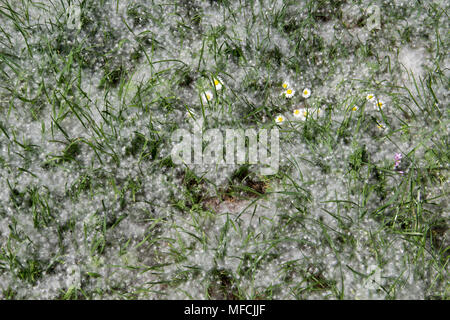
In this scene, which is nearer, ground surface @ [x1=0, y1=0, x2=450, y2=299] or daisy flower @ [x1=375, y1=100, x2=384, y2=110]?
ground surface @ [x1=0, y1=0, x2=450, y2=299]

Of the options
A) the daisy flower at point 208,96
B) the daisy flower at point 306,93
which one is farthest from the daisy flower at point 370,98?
the daisy flower at point 208,96

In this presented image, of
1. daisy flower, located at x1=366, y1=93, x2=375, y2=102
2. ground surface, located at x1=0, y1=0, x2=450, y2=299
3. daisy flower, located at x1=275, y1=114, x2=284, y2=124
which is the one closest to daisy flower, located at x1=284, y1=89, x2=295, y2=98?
ground surface, located at x1=0, y1=0, x2=450, y2=299

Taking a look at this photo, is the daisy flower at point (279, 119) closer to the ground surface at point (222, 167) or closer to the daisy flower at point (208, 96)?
the ground surface at point (222, 167)

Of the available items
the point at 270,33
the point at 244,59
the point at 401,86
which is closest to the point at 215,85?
the point at 244,59

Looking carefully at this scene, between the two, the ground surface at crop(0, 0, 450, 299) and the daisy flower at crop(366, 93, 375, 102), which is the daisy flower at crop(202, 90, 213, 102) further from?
the daisy flower at crop(366, 93, 375, 102)

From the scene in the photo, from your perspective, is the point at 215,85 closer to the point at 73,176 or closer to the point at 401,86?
the point at 73,176

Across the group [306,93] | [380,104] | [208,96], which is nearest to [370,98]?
[380,104]

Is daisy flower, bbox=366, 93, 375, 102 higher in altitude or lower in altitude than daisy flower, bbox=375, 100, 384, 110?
higher

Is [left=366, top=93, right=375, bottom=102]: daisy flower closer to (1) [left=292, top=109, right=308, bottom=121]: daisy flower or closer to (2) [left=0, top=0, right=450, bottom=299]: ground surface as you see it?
(2) [left=0, top=0, right=450, bottom=299]: ground surface

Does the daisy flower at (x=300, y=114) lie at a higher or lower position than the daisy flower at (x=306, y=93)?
lower
